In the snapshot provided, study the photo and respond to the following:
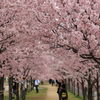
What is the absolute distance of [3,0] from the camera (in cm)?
968

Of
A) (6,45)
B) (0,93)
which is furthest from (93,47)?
A: (0,93)

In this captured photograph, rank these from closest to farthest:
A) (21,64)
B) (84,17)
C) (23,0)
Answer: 1. (84,17)
2. (23,0)
3. (21,64)

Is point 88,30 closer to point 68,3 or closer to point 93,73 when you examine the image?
point 68,3

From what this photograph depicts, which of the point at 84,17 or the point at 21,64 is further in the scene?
the point at 21,64

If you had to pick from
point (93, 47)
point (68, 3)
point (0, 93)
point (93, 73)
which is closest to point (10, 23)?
point (68, 3)

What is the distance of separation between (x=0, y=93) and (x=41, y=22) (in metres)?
5.21

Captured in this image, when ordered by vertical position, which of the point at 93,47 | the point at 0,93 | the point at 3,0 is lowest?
the point at 0,93

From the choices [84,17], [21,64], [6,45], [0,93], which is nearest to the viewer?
[84,17]

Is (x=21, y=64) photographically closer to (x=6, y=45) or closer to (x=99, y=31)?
(x=6, y=45)

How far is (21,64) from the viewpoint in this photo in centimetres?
1708

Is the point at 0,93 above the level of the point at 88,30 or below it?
below

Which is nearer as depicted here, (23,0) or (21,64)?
(23,0)

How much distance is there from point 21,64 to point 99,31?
8989 mm

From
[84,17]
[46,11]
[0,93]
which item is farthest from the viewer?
[0,93]
